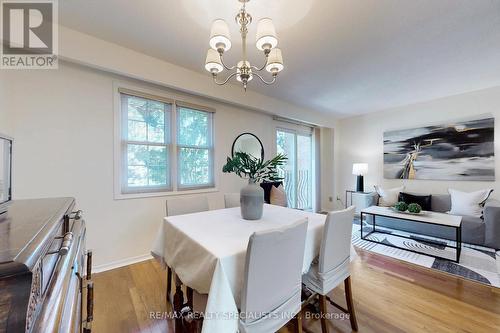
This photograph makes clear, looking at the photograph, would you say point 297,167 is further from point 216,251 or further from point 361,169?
point 216,251

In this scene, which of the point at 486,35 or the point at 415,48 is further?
the point at 415,48

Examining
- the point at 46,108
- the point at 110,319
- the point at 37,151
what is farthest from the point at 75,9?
the point at 110,319

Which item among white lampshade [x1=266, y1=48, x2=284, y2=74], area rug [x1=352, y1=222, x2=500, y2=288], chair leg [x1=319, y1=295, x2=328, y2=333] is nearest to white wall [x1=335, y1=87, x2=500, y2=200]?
area rug [x1=352, y1=222, x2=500, y2=288]

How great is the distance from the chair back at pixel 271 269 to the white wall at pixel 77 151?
2.11m

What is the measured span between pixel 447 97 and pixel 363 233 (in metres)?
3.00

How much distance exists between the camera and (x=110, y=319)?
5.18ft

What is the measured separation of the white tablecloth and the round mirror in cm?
177

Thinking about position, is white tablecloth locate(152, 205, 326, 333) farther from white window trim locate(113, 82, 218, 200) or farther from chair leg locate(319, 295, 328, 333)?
white window trim locate(113, 82, 218, 200)

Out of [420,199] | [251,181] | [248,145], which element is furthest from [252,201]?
[420,199]

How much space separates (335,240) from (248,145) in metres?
2.53

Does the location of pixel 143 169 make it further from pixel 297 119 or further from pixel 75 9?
pixel 297 119

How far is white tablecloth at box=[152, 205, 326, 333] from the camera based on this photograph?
3.09 feet

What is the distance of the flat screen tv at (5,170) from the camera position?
854mm

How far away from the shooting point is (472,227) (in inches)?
115
